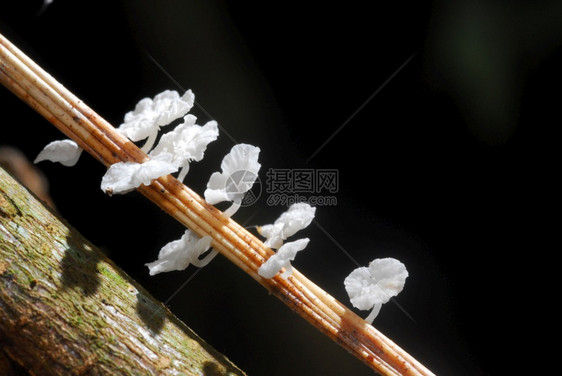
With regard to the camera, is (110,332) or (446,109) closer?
(110,332)

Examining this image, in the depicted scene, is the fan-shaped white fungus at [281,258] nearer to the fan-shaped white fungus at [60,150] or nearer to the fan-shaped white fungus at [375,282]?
the fan-shaped white fungus at [375,282]

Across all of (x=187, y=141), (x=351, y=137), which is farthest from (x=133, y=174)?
(x=351, y=137)

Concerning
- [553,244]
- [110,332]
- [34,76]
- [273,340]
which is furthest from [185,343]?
[553,244]

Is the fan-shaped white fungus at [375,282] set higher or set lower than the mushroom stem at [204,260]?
higher

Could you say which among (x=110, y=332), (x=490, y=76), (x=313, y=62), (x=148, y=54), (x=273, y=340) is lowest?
(x=110, y=332)

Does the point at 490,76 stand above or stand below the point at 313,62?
above

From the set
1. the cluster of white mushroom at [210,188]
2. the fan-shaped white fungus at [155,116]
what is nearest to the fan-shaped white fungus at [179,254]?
the cluster of white mushroom at [210,188]

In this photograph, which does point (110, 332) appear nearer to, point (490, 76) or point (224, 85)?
point (224, 85)
